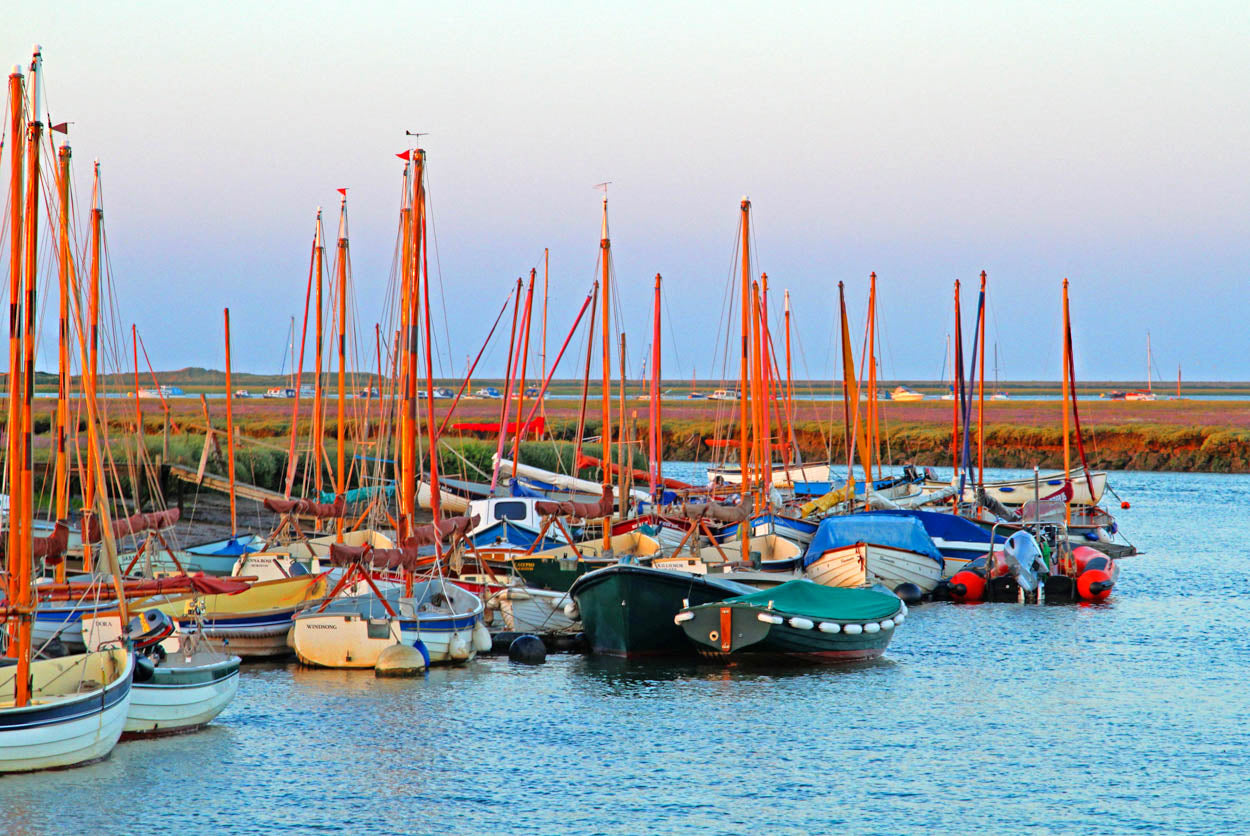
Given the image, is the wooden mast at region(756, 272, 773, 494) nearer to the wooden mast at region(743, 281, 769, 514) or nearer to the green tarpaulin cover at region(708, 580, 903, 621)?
the wooden mast at region(743, 281, 769, 514)

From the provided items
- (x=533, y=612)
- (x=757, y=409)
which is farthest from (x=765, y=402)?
(x=533, y=612)

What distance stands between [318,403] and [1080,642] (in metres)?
20.6

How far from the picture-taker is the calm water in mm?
17562

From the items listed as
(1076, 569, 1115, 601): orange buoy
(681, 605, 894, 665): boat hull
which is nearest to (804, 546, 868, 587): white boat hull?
(1076, 569, 1115, 601): orange buoy

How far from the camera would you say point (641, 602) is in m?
27.8

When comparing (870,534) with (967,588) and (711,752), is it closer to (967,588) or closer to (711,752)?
(967,588)

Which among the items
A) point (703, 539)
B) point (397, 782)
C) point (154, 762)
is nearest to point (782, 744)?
point (397, 782)

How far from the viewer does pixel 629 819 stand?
17594 mm

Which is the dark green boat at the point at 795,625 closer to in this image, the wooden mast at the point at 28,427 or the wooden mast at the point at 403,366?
the wooden mast at the point at 403,366

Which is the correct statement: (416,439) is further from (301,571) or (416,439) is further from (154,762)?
(154,762)

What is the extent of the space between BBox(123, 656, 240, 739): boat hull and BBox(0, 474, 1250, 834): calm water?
0.33 m

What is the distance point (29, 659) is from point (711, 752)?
945cm

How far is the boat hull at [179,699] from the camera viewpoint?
19922 millimetres

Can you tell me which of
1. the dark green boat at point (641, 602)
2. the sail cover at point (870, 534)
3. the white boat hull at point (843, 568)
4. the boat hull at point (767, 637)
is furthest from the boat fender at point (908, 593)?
the dark green boat at point (641, 602)
